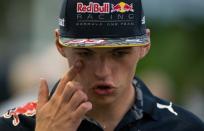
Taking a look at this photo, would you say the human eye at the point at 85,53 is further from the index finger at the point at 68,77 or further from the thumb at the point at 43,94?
the thumb at the point at 43,94

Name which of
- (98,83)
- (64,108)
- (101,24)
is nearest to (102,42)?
(101,24)

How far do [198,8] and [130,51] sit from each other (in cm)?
1383

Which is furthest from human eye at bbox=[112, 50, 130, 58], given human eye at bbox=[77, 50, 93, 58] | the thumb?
the thumb

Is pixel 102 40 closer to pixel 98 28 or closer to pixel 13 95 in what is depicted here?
pixel 98 28

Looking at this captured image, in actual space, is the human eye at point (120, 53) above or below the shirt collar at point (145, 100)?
above

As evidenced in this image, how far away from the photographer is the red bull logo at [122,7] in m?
6.01

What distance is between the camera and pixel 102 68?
594cm

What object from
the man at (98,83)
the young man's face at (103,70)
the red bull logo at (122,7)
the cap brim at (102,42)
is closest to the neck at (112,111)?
the man at (98,83)

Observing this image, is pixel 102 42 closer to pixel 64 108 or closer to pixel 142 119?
pixel 64 108

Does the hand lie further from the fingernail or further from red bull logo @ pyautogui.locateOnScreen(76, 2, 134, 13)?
red bull logo @ pyautogui.locateOnScreen(76, 2, 134, 13)

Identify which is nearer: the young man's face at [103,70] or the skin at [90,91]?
the skin at [90,91]

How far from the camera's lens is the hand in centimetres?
578

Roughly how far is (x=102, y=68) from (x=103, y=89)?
135mm

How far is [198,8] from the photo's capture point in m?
19.7
